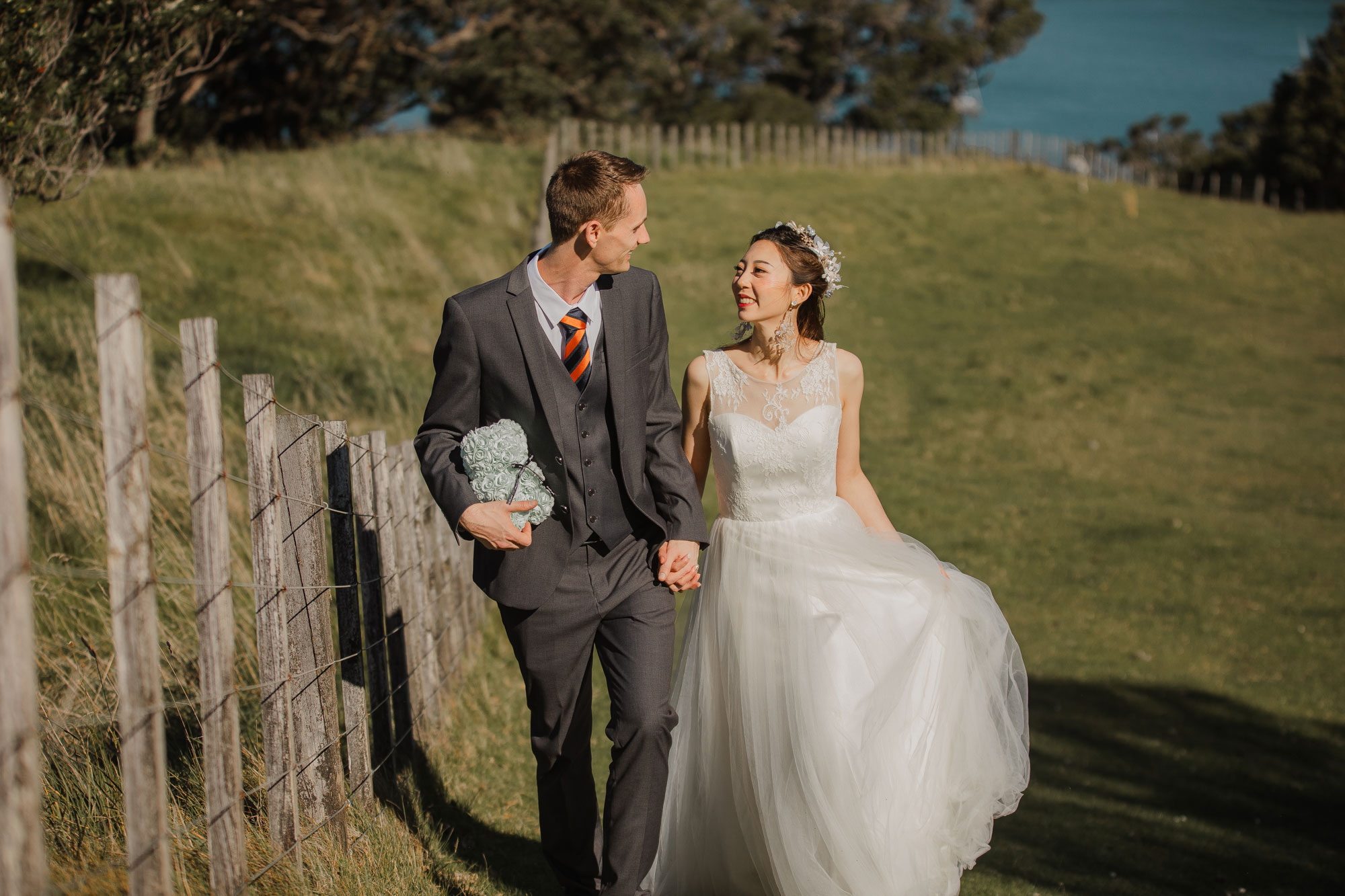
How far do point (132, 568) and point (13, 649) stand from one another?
43 cm

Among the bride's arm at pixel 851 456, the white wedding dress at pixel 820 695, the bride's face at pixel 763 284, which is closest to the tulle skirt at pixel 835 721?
the white wedding dress at pixel 820 695

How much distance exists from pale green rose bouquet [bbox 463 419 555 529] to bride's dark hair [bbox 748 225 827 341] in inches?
58.4

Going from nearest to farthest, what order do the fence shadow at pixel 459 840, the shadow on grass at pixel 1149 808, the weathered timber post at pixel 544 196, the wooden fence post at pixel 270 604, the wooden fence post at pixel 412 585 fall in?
the wooden fence post at pixel 270 604
the fence shadow at pixel 459 840
the shadow on grass at pixel 1149 808
the wooden fence post at pixel 412 585
the weathered timber post at pixel 544 196

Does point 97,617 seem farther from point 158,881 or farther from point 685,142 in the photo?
point 685,142

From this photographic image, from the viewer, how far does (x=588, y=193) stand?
364 centimetres

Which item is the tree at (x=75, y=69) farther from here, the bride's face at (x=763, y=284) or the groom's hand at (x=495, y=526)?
the groom's hand at (x=495, y=526)

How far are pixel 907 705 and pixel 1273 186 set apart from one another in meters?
52.8

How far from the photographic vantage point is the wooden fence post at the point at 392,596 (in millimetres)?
4742

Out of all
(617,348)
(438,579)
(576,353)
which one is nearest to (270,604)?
(576,353)

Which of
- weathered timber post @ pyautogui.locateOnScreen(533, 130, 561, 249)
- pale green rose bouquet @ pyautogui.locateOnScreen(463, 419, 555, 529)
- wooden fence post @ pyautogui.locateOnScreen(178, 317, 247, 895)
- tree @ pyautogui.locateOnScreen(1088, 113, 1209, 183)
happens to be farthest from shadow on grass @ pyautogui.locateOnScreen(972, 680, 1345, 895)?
tree @ pyautogui.locateOnScreen(1088, 113, 1209, 183)

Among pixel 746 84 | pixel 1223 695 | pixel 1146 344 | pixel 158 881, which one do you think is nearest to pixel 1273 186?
pixel 746 84

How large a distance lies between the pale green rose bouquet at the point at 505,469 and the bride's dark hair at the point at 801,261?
1482mm

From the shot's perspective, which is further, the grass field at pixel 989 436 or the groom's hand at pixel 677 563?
the grass field at pixel 989 436

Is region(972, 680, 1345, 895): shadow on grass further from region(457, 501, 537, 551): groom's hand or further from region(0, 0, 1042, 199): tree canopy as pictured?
region(0, 0, 1042, 199): tree canopy
